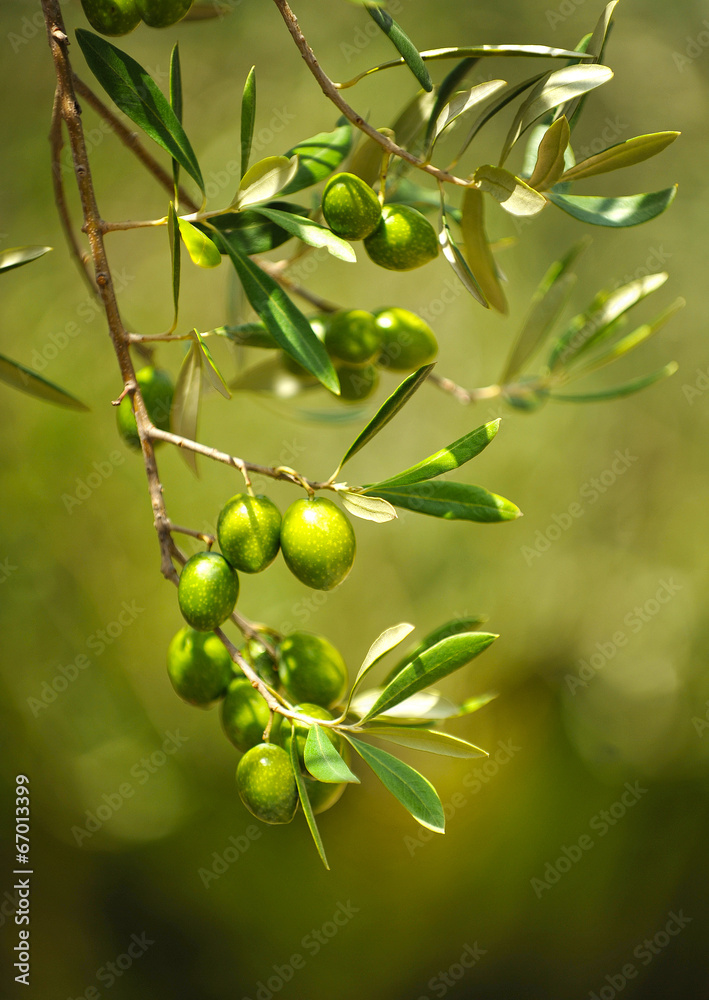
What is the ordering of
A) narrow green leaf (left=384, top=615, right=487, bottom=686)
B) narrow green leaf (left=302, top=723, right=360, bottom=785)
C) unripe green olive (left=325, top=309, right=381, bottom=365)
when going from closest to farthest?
narrow green leaf (left=302, top=723, right=360, bottom=785)
narrow green leaf (left=384, top=615, right=487, bottom=686)
unripe green olive (left=325, top=309, right=381, bottom=365)

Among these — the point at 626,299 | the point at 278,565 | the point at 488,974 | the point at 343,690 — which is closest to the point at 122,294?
the point at 278,565
